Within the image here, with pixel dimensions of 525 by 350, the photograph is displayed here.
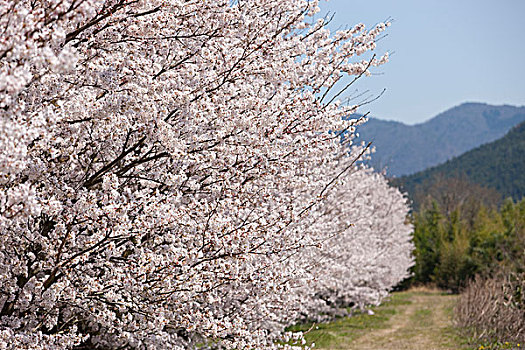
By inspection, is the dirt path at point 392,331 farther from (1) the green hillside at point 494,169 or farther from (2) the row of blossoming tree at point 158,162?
(1) the green hillside at point 494,169

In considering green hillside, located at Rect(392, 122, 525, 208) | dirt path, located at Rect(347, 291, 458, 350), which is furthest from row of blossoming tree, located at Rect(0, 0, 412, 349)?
green hillside, located at Rect(392, 122, 525, 208)

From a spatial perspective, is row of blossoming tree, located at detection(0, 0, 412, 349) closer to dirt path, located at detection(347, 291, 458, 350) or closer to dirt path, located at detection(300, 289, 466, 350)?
dirt path, located at detection(300, 289, 466, 350)

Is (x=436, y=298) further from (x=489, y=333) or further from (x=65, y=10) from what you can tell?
(x=65, y=10)

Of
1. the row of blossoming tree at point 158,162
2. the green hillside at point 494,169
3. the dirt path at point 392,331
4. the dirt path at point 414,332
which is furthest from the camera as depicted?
the green hillside at point 494,169

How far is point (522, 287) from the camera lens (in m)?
12.9

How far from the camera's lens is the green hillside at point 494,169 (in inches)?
4190

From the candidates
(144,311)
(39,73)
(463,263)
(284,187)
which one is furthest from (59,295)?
(463,263)

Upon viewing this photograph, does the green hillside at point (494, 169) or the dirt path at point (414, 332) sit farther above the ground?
the green hillside at point (494, 169)

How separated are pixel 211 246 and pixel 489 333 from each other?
35.7ft

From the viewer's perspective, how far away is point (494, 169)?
115938 millimetres

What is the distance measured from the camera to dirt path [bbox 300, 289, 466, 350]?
1332cm

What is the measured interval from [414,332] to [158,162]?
45.5ft

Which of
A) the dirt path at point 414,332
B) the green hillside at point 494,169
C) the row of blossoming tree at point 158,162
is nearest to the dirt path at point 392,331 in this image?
the dirt path at point 414,332

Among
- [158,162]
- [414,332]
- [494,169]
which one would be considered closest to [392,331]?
[414,332]
